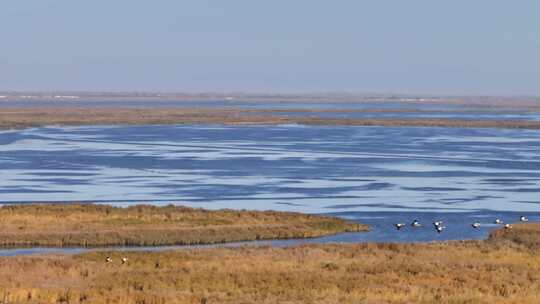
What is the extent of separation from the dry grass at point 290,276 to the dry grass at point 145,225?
13.8 ft

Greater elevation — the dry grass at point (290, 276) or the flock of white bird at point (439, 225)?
the dry grass at point (290, 276)

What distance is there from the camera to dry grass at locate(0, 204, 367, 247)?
113ft

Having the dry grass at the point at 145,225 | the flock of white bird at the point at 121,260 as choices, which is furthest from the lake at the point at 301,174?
the flock of white bird at the point at 121,260

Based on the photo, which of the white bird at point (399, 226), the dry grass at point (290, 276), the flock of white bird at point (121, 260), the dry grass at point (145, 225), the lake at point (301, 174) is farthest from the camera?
the lake at point (301, 174)

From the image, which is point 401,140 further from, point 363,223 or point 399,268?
point 399,268

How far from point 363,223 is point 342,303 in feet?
56.9

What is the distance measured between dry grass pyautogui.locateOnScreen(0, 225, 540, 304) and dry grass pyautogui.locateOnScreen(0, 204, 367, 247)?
422 centimetres

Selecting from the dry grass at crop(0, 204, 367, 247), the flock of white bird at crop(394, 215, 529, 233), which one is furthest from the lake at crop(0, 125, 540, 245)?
the dry grass at crop(0, 204, 367, 247)

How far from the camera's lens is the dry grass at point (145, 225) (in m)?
34.6

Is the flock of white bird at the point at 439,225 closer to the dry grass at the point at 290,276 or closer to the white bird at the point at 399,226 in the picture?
the white bird at the point at 399,226

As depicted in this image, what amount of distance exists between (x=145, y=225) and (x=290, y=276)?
39.7 ft

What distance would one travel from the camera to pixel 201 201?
4603cm

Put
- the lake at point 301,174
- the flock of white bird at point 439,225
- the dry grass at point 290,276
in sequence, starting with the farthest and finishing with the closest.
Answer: the lake at point 301,174
the flock of white bird at point 439,225
the dry grass at point 290,276

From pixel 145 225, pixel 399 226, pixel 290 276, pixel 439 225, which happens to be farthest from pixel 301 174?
pixel 290 276
